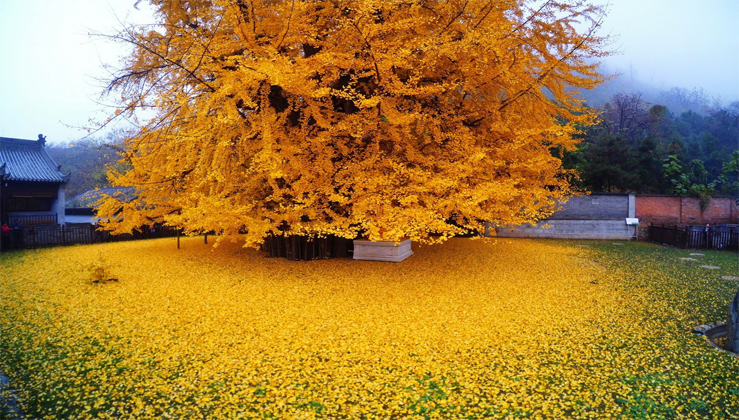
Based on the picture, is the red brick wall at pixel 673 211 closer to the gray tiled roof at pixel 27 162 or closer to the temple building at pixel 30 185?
the temple building at pixel 30 185

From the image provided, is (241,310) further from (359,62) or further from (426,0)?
(426,0)

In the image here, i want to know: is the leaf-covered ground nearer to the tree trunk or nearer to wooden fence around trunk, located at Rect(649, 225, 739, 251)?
the tree trunk

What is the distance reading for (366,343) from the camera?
5.14 meters

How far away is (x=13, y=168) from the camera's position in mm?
18031

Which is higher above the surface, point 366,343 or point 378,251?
point 378,251

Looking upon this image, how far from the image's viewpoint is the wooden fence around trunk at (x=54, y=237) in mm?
14062

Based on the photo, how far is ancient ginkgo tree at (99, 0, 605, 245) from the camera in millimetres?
7262

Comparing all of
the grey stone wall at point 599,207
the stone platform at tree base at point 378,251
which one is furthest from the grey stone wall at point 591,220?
the stone platform at tree base at point 378,251

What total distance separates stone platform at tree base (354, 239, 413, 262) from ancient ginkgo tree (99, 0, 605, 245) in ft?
6.19

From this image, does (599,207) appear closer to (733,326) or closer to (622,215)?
(622,215)

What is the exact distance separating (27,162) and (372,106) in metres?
20.2

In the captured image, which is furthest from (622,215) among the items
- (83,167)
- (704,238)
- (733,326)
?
(83,167)

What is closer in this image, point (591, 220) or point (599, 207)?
point (591, 220)

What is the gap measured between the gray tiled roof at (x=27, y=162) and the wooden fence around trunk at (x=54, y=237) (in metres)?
3.85
